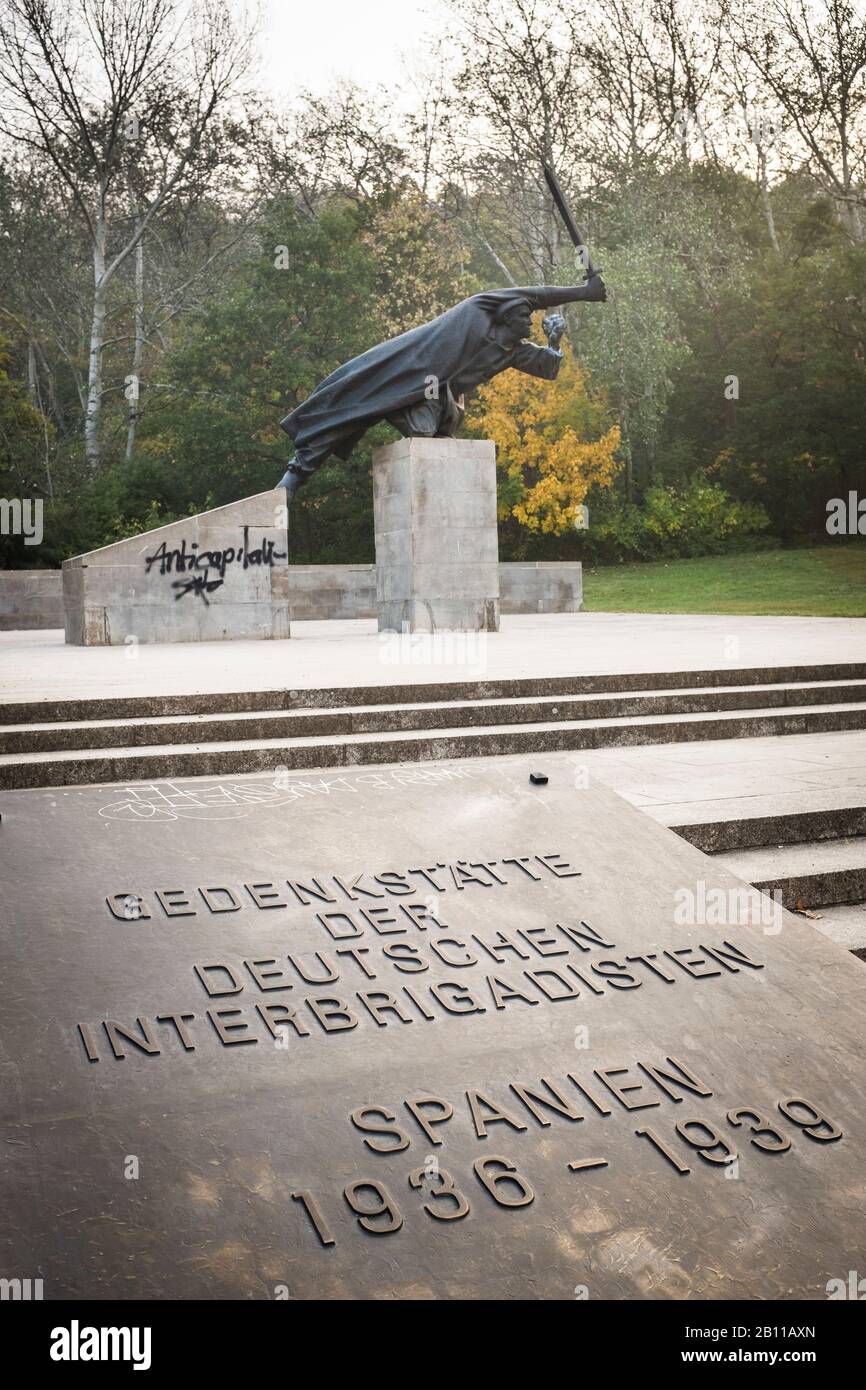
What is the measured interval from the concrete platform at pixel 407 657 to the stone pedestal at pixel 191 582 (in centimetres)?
46

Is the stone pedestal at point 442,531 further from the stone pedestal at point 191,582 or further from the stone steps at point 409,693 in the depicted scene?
the stone steps at point 409,693

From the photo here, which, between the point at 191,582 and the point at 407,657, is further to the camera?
the point at 191,582

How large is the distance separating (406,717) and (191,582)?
300 inches

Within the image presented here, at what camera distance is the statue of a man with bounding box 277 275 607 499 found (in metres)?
13.8

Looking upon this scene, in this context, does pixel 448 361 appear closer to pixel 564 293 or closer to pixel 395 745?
pixel 564 293

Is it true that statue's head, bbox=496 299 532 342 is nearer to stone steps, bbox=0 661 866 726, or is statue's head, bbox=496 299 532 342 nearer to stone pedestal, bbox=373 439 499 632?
stone pedestal, bbox=373 439 499 632

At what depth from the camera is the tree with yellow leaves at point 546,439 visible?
28625mm

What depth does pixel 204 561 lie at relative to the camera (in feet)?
43.7

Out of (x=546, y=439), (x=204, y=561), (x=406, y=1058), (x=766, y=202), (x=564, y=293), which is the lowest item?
(x=406, y=1058)

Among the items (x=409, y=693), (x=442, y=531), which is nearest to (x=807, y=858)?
(x=409, y=693)

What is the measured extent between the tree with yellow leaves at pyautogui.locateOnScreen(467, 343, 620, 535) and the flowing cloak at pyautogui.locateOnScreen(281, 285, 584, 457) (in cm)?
1431

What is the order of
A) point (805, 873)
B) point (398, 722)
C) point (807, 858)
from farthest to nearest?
point (398, 722)
point (807, 858)
point (805, 873)

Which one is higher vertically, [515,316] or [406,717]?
[515,316]

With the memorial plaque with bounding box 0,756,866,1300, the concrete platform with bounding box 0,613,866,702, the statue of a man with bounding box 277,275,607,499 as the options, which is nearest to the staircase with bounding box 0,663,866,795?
the concrete platform with bounding box 0,613,866,702
